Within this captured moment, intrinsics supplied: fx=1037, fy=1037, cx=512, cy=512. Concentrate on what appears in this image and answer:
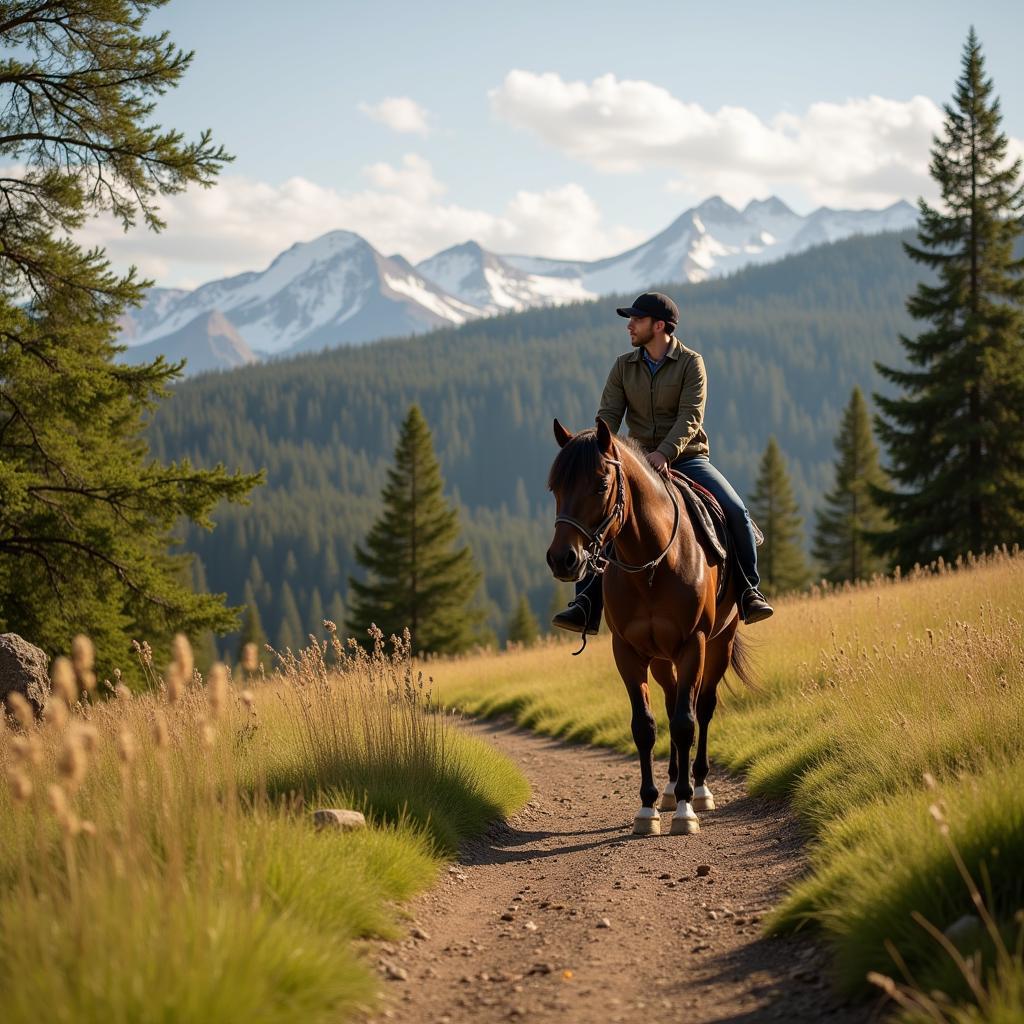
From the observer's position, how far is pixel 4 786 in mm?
7207

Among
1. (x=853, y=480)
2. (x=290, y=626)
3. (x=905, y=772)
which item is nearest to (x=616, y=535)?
(x=905, y=772)

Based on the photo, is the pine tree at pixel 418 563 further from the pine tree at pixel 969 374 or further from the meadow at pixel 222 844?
the meadow at pixel 222 844

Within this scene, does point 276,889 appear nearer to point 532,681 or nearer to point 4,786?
point 4,786

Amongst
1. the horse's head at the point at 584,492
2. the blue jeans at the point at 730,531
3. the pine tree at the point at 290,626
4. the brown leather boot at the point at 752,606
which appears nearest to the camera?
the horse's head at the point at 584,492

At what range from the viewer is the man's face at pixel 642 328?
8977mm

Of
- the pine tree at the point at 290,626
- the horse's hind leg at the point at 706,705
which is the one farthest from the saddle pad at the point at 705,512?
the pine tree at the point at 290,626

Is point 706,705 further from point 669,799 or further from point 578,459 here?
point 578,459

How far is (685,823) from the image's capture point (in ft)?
26.9

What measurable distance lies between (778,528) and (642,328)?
50204 millimetres

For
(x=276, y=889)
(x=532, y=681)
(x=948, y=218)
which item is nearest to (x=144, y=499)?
(x=532, y=681)

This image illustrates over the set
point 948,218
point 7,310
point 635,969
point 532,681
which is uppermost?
point 948,218

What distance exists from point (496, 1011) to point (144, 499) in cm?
1245

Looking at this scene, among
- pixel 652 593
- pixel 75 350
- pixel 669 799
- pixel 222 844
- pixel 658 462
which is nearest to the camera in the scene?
pixel 222 844

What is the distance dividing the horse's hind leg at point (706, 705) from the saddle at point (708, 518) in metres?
0.71
